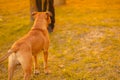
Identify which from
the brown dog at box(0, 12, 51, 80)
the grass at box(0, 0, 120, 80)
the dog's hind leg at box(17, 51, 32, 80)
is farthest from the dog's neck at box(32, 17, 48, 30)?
the dog's hind leg at box(17, 51, 32, 80)

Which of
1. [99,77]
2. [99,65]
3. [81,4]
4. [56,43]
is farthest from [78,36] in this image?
[81,4]

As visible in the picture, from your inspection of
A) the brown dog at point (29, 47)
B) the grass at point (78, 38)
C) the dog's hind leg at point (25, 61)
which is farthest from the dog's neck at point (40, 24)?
the dog's hind leg at point (25, 61)

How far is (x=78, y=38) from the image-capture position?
316 inches

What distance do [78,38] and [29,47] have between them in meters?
3.23

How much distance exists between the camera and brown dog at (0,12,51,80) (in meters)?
4.71

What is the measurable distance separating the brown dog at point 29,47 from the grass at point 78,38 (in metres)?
0.74

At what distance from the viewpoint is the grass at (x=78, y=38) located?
19.7 ft

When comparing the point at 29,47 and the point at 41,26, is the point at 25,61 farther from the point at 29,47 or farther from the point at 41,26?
the point at 41,26

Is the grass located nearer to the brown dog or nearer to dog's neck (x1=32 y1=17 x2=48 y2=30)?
the brown dog

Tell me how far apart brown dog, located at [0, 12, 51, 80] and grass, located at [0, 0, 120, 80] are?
0.74 metres

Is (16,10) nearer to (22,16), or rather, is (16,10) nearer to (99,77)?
(22,16)

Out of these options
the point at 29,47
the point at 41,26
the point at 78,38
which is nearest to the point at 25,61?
the point at 29,47

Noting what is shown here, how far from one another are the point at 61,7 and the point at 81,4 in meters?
1.17

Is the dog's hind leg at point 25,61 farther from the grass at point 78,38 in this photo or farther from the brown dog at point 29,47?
the grass at point 78,38
